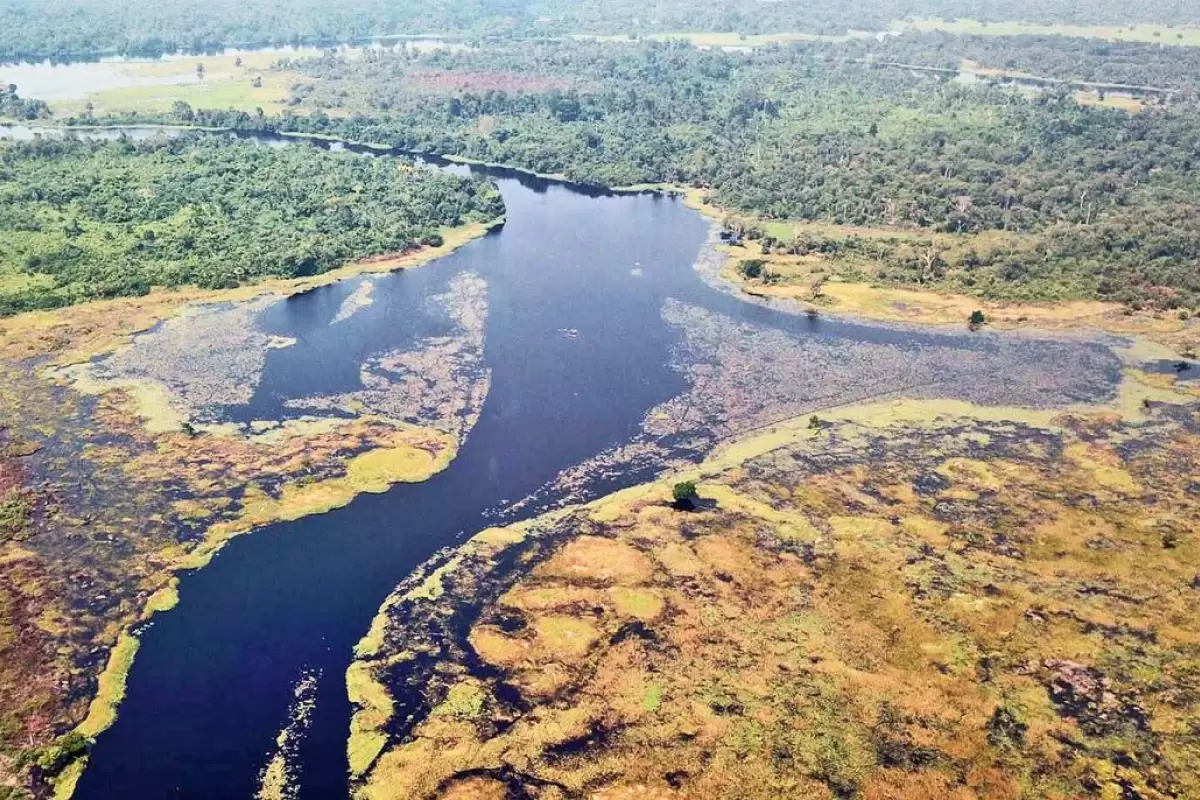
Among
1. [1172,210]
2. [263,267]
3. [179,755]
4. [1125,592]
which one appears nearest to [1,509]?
[179,755]

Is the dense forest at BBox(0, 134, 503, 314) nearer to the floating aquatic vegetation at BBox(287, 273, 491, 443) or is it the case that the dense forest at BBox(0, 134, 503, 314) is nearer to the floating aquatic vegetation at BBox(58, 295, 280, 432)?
the floating aquatic vegetation at BBox(58, 295, 280, 432)

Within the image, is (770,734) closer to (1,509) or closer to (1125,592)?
(1125,592)

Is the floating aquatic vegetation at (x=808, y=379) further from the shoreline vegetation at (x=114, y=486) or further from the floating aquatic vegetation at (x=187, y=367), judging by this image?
the floating aquatic vegetation at (x=187, y=367)

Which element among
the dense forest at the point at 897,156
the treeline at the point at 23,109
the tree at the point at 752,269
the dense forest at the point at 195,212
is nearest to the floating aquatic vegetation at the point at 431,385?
the dense forest at the point at 195,212

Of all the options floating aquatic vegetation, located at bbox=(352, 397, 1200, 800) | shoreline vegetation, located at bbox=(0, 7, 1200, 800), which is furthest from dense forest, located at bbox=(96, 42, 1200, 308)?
floating aquatic vegetation, located at bbox=(352, 397, 1200, 800)

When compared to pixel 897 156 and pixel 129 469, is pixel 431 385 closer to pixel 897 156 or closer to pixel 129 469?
pixel 129 469

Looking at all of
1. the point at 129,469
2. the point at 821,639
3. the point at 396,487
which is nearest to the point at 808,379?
the point at 821,639
